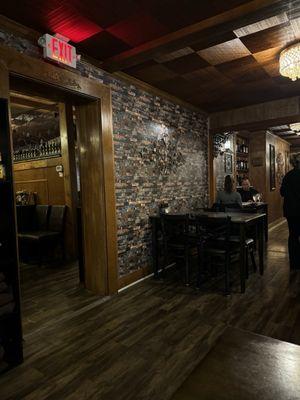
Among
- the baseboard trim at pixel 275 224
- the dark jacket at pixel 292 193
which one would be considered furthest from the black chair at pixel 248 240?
the baseboard trim at pixel 275 224

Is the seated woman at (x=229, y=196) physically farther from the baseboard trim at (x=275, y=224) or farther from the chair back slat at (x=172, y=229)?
the baseboard trim at (x=275, y=224)

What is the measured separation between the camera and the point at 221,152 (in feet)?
20.9

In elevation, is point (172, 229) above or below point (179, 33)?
below

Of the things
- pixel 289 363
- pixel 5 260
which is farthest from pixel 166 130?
pixel 289 363

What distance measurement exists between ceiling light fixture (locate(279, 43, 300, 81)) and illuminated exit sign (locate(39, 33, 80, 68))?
2.39 metres

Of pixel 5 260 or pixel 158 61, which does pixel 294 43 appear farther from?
pixel 5 260

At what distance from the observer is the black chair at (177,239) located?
370 cm

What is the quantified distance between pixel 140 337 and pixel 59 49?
2865mm

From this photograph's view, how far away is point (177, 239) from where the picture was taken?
3.97m

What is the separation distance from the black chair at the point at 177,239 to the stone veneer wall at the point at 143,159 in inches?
13.4

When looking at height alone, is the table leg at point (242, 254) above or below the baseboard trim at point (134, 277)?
above

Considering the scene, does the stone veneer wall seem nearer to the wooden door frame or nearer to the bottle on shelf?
the wooden door frame

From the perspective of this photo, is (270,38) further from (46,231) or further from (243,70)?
(46,231)

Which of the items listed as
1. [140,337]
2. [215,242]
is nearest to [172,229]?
[215,242]
